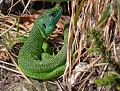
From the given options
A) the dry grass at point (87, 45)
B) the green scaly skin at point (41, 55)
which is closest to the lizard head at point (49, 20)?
the green scaly skin at point (41, 55)

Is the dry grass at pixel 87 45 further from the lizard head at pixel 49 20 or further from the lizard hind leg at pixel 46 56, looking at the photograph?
the lizard head at pixel 49 20

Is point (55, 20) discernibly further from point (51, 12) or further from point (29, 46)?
point (29, 46)

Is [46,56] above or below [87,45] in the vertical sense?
below

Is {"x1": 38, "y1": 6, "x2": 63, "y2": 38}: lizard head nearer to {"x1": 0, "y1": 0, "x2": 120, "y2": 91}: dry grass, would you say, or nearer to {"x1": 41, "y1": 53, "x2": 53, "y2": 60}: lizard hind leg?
{"x1": 41, "y1": 53, "x2": 53, "y2": 60}: lizard hind leg

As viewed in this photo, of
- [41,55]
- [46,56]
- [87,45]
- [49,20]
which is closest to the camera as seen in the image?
[87,45]

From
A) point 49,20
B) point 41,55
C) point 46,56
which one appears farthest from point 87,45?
point 49,20

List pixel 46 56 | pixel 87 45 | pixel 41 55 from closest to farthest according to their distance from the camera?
pixel 87 45 → pixel 46 56 → pixel 41 55

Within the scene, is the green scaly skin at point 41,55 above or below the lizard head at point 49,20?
below

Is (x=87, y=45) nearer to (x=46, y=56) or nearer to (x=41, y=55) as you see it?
(x=46, y=56)

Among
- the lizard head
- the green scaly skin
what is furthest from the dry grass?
the lizard head
